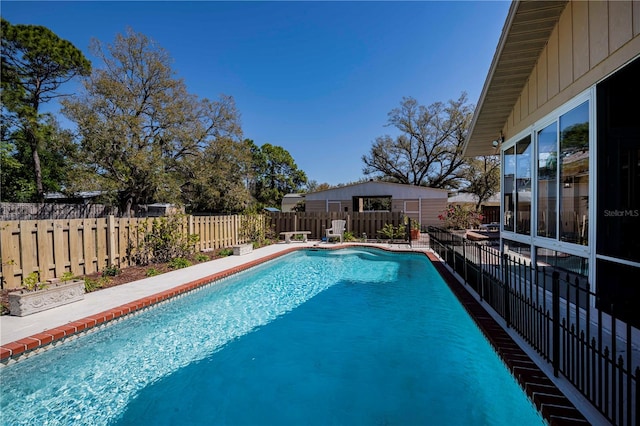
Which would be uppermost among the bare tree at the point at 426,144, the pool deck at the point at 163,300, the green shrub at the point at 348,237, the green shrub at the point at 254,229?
the bare tree at the point at 426,144

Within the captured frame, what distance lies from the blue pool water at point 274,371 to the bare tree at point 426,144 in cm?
2434

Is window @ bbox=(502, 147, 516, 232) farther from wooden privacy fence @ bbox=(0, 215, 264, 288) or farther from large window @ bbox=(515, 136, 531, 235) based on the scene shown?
wooden privacy fence @ bbox=(0, 215, 264, 288)

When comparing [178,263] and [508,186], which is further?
[178,263]

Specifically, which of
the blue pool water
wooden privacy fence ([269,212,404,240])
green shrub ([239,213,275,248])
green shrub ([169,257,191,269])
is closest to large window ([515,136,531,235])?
the blue pool water

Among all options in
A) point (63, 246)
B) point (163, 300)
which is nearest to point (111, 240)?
point (63, 246)

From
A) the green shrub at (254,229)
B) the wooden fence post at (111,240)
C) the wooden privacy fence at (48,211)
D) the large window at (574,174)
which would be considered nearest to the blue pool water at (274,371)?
the large window at (574,174)

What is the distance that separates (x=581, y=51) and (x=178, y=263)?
8.98 meters

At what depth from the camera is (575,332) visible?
2.65m

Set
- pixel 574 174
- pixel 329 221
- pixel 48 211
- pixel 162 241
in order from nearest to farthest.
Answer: pixel 574 174 < pixel 162 241 < pixel 329 221 < pixel 48 211

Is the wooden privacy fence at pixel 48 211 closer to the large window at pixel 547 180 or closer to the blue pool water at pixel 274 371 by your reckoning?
the blue pool water at pixel 274 371

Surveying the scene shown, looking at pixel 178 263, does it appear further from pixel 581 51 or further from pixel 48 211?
pixel 48 211

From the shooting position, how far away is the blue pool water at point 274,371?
9.39 ft

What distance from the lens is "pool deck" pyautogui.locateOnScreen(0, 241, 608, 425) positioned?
87.0 inches

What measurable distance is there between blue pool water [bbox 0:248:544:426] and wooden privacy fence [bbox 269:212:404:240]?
8.58 metres
